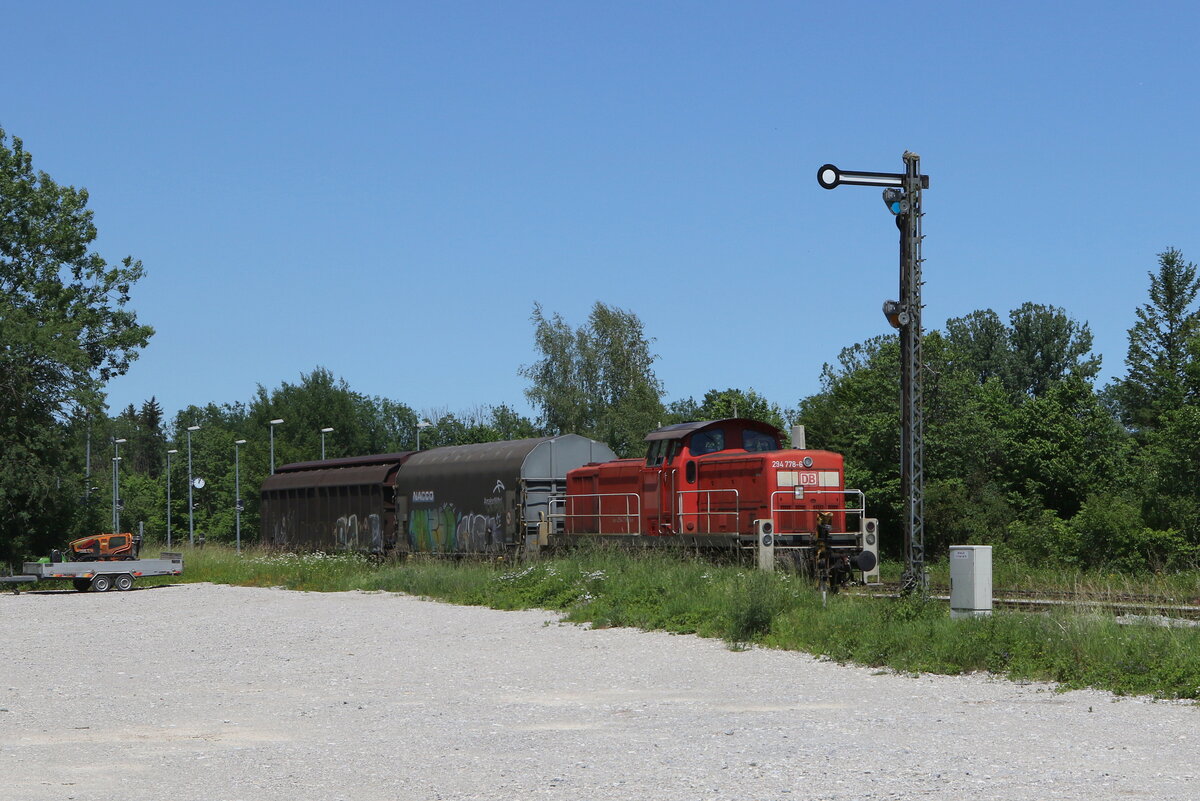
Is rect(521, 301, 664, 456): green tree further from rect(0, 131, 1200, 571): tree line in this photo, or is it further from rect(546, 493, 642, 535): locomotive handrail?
rect(546, 493, 642, 535): locomotive handrail

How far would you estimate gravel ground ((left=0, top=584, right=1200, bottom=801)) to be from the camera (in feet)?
26.5

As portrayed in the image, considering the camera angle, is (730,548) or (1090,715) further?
(730,548)

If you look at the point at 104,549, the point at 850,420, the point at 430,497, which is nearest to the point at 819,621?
the point at 430,497

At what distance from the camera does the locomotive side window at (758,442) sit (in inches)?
935

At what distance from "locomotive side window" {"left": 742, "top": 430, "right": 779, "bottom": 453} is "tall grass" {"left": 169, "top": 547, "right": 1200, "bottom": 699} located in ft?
8.88

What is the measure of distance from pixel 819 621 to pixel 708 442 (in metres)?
8.29

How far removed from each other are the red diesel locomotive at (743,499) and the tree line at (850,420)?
174 inches

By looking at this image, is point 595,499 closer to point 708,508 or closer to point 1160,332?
point 708,508

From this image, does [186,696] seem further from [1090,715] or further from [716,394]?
[716,394]


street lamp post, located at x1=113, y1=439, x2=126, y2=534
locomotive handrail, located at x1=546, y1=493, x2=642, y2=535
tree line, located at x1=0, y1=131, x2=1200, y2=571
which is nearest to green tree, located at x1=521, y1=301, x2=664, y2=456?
tree line, located at x1=0, y1=131, x2=1200, y2=571

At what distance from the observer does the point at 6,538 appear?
37.9m

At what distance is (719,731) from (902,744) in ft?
4.94

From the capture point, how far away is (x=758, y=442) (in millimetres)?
23859

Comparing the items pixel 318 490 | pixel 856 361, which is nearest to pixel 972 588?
pixel 318 490
